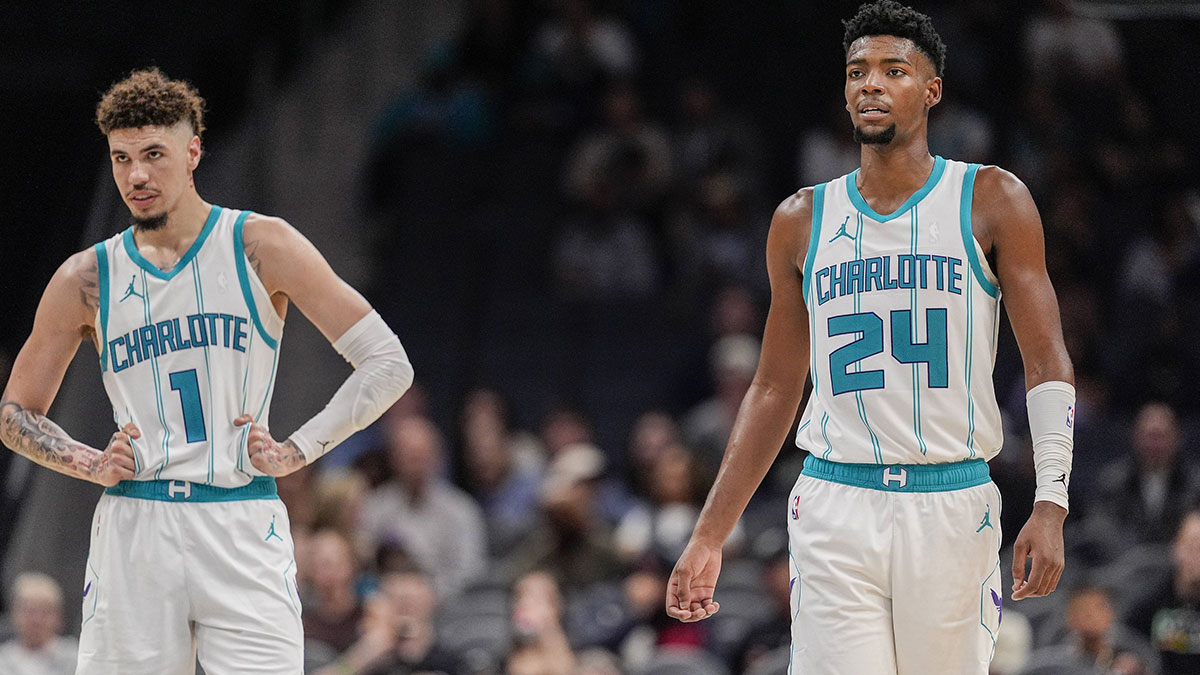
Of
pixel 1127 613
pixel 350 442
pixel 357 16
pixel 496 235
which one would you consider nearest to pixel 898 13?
pixel 1127 613

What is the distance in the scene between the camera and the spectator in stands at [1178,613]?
7.78 metres

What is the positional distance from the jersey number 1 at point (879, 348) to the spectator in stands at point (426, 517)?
18.9ft

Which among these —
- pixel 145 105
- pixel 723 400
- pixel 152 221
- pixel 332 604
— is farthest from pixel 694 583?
pixel 723 400

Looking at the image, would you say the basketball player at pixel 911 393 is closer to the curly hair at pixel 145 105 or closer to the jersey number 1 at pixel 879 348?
the jersey number 1 at pixel 879 348

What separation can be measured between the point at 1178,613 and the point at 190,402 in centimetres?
538

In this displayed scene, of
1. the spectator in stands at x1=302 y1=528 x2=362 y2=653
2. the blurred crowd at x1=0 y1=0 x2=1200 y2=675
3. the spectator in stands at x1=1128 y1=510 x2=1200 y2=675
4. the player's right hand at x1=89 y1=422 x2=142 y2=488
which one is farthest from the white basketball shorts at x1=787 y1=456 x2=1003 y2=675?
the spectator in stands at x1=302 y1=528 x2=362 y2=653

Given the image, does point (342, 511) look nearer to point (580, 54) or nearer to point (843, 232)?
point (843, 232)

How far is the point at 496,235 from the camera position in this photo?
13.7m

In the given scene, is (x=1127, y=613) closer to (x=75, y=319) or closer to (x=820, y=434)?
(x=820, y=434)

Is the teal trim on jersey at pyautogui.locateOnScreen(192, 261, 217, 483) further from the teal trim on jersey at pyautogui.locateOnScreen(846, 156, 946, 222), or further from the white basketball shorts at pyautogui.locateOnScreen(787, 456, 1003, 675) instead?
the teal trim on jersey at pyautogui.locateOnScreen(846, 156, 946, 222)

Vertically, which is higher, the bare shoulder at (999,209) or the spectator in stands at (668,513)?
the bare shoulder at (999,209)

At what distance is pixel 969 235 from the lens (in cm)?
453

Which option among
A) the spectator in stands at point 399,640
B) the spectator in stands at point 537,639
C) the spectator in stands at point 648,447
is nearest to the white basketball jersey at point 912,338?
the spectator in stands at point 537,639

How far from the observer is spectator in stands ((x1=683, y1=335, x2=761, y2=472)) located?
10.9 m
